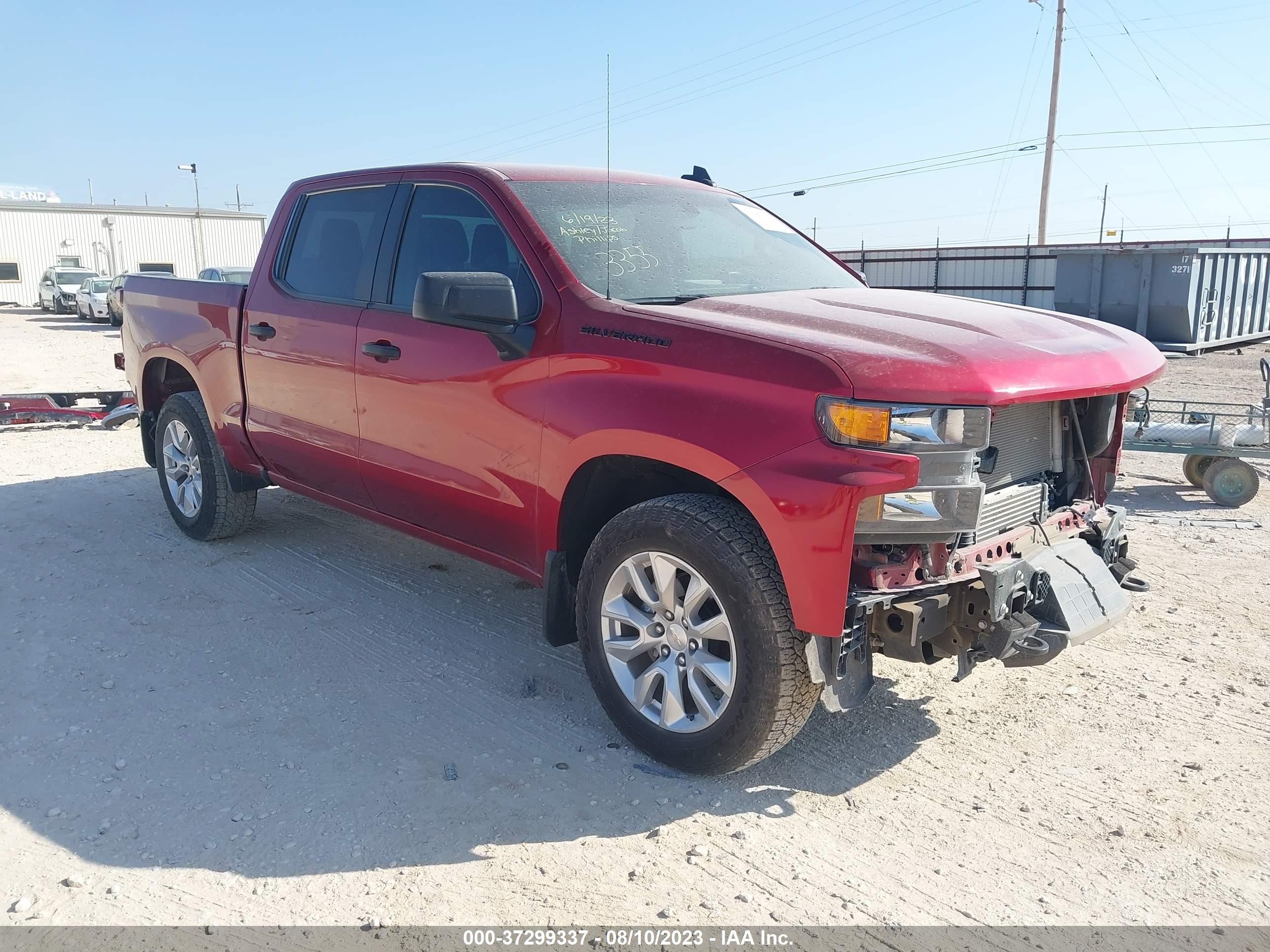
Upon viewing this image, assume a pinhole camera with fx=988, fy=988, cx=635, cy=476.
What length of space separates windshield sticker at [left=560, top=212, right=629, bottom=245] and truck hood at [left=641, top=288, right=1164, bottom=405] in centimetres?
56

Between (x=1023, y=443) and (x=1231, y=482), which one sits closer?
(x=1023, y=443)

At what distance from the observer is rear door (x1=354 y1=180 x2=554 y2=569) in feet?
12.3

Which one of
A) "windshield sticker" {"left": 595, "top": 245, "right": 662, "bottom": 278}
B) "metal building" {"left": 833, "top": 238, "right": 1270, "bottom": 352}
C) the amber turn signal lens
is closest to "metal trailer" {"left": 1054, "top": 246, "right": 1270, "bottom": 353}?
"metal building" {"left": 833, "top": 238, "right": 1270, "bottom": 352}

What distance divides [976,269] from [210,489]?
64.7 ft

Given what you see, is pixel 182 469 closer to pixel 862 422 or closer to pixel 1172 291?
pixel 862 422

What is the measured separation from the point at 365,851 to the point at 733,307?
7.04ft

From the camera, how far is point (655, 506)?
10.9ft

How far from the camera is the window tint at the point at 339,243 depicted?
14.9ft

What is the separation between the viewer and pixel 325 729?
3705 millimetres

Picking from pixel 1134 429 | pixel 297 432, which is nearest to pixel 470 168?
pixel 297 432

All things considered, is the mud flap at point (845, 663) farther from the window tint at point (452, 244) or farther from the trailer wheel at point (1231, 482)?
the trailer wheel at point (1231, 482)

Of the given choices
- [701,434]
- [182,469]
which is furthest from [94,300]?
[701,434]

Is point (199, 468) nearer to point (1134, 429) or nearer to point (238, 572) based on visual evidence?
point (238, 572)

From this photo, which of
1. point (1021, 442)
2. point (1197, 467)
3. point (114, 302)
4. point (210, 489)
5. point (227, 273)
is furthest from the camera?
point (114, 302)
